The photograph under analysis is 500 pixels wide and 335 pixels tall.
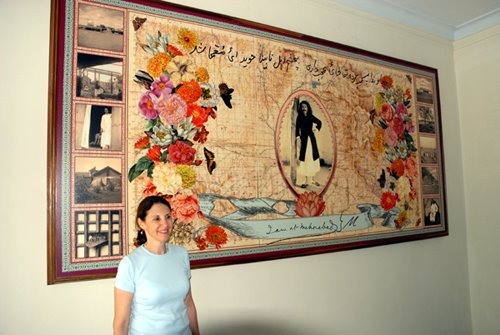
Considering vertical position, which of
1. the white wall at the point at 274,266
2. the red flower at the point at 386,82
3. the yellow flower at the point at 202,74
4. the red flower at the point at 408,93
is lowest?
the white wall at the point at 274,266

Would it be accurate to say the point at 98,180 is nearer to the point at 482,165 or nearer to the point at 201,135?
the point at 201,135

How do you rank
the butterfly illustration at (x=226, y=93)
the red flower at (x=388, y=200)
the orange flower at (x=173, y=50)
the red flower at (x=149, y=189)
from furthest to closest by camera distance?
the red flower at (x=388, y=200)
the butterfly illustration at (x=226, y=93)
the orange flower at (x=173, y=50)
the red flower at (x=149, y=189)

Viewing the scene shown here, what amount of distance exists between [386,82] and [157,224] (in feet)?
6.51

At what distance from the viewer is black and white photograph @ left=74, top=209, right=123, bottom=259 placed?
1453 millimetres

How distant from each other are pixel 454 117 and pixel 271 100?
5.86 ft

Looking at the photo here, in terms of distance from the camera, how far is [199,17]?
1783mm

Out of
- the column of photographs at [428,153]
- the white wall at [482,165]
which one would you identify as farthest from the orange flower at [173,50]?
the white wall at [482,165]

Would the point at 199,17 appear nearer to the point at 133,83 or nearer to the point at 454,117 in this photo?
the point at 133,83

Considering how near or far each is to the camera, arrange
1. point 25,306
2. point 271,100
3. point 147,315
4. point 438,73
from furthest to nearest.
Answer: point 438,73 → point 271,100 → point 25,306 → point 147,315

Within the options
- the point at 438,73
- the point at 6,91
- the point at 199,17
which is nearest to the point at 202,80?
the point at 199,17

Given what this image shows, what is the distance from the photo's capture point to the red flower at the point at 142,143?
5.21 ft

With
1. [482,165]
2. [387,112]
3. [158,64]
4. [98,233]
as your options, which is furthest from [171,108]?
[482,165]

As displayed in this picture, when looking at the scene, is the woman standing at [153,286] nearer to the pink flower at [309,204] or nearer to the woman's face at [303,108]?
the pink flower at [309,204]

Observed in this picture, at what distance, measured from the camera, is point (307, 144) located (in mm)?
2072
